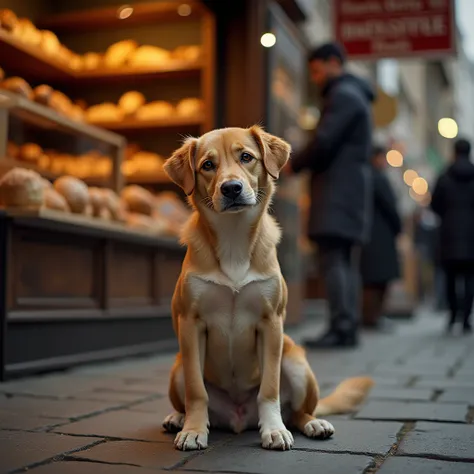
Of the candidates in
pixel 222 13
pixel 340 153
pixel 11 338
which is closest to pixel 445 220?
pixel 340 153

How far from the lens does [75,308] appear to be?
519 cm

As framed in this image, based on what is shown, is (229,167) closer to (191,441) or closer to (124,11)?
(191,441)

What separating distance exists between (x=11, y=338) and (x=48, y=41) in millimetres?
3319

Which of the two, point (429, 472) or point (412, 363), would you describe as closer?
point (429, 472)

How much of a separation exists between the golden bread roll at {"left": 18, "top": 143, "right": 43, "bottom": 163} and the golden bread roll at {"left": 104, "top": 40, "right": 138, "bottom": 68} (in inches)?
102

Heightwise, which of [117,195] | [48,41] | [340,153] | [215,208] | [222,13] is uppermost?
[222,13]

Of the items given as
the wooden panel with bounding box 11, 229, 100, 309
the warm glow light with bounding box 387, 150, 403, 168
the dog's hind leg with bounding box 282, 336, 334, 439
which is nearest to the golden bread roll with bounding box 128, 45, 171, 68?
the wooden panel with bounding box 11, 229, 100, 309

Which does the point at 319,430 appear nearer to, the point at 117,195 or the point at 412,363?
the point at 412,363

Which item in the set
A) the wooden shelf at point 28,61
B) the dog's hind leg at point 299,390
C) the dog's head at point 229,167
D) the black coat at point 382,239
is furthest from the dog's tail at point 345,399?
the black coat at point 382,239

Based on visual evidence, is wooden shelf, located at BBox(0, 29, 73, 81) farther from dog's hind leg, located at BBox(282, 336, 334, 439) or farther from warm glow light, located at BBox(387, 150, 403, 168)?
warm glow light, located at BBox(387, 150, 403, 168)

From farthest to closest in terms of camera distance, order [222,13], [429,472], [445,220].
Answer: [445,220], [222,13], [429,472]

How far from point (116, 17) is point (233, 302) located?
5620 millimetres

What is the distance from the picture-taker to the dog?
274 cm

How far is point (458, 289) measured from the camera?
9992mm
